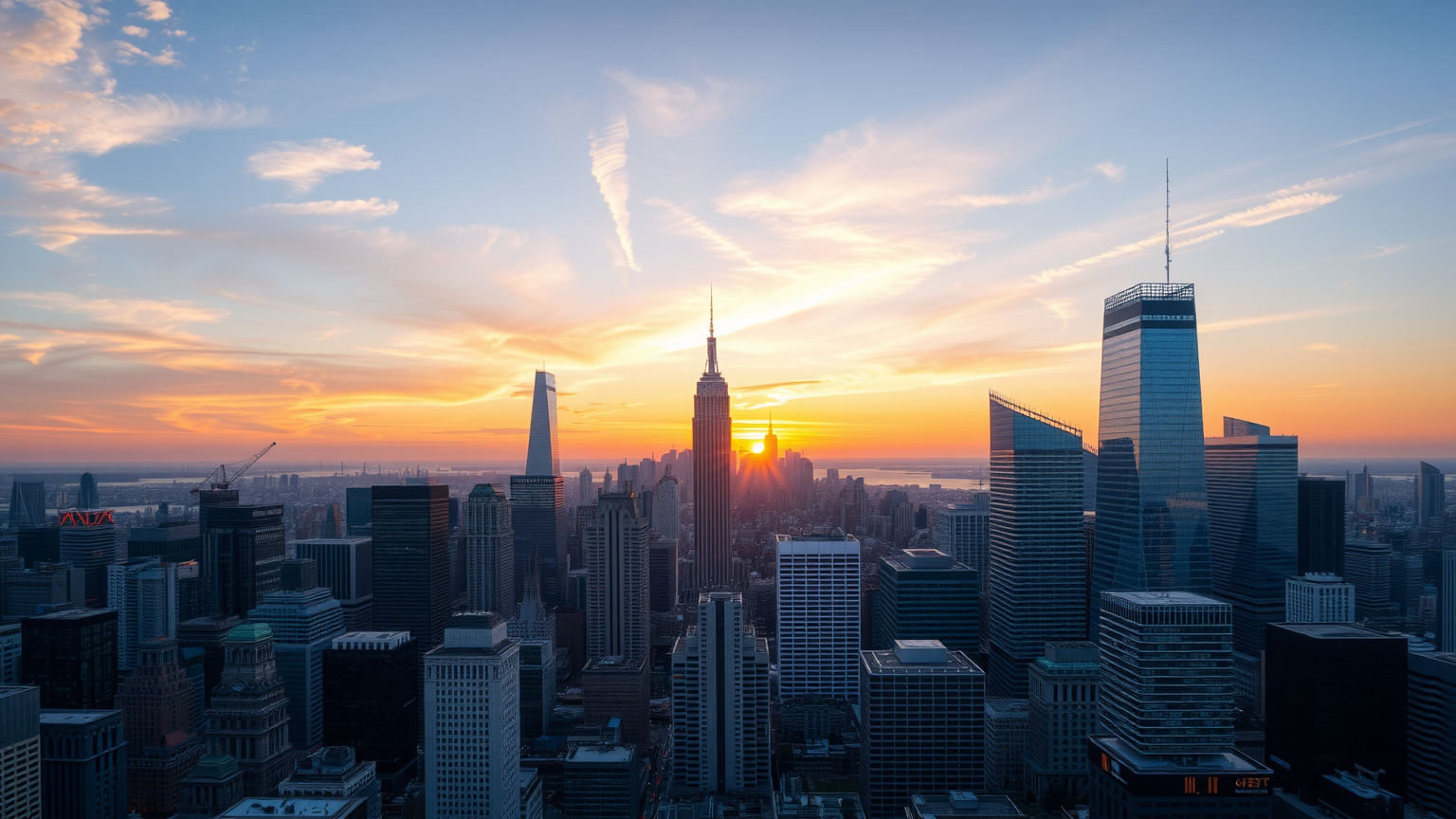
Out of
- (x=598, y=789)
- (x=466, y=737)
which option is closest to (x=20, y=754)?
(x=466, y=737)

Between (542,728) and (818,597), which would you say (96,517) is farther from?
(818,597)

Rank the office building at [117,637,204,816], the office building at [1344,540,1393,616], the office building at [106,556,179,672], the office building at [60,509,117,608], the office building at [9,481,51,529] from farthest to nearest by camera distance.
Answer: the office building at [9,481,51,529]
the office building at [60,509,117,608]
the office building at [106,556,179,672]
the office building at [1344,540,1393,616]
the office building at [117,637,204,816]

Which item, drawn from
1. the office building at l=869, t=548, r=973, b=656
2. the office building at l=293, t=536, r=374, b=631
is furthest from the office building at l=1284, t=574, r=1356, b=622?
the office building at l=293, t=536, r=374, b=631

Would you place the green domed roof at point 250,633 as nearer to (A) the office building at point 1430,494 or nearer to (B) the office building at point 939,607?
(B) the office building at point 939,607

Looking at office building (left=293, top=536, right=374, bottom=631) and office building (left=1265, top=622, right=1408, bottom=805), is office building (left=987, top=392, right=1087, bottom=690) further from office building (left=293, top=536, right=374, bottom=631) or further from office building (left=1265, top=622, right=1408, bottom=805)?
office building (left=293, top=536, right=374, bottom=631)

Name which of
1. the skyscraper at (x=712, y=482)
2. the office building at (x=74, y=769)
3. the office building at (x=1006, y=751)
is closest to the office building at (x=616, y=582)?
the skyscraper at (x=712, y=482)

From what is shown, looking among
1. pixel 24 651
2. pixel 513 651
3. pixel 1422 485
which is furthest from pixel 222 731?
pixel 1422 485

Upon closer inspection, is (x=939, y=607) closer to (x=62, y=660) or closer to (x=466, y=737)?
(x=466, y=737)
